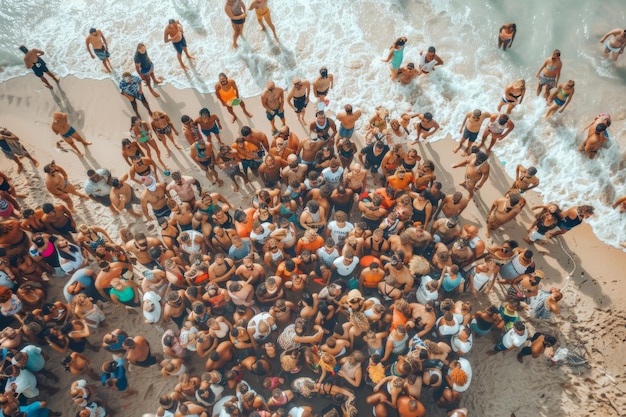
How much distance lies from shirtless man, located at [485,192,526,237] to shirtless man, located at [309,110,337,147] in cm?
334

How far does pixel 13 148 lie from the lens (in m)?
8.63

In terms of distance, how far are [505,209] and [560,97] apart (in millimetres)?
3807

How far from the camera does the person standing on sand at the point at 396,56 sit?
9.57m

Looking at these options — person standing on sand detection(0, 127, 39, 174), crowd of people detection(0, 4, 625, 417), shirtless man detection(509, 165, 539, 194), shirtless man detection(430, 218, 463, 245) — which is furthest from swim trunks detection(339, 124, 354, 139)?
person standing on sand detection(0, 127, 39, 174)

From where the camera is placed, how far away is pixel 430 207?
22.6 feet

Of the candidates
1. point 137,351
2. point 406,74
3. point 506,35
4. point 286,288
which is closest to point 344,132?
point 406,74

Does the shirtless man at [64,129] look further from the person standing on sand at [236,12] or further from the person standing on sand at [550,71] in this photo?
the person standing on sand at [550,71]

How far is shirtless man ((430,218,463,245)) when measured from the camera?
21.8 ft

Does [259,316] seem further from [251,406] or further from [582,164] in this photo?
[582,164]

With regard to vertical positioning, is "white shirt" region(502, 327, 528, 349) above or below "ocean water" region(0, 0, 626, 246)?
below

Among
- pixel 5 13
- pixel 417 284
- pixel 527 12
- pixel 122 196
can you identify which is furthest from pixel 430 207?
pixel 5 13

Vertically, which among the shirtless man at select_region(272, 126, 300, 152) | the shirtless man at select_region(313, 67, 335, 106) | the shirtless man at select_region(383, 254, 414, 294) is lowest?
the shirtless man at select_region(383, 254, 414, 294)

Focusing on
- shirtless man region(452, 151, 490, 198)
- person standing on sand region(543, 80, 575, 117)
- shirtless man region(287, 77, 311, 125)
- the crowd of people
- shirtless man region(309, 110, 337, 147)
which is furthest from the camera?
person standing on sand region(543, 80, 575, 117)

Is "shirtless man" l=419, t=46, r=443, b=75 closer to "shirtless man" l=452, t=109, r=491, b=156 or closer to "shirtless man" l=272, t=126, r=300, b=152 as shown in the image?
"shirtless man" l=452, t=109, r=491, b=156
